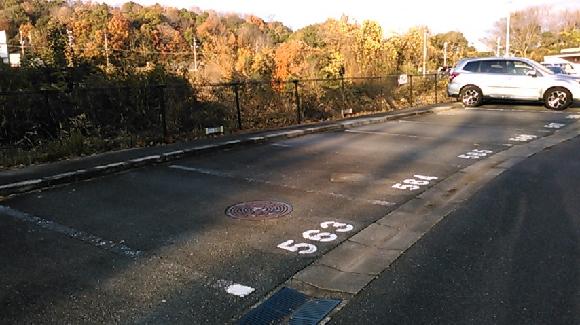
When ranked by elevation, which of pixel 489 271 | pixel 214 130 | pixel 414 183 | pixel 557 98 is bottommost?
pixel 489 271

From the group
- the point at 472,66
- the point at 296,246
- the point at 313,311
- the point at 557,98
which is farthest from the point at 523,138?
the point at 313,311

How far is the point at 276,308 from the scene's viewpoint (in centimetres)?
341

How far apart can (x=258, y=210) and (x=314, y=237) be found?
1106mm

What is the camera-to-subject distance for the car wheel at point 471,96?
18281 mm

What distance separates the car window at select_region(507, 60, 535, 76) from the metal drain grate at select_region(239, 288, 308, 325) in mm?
16758

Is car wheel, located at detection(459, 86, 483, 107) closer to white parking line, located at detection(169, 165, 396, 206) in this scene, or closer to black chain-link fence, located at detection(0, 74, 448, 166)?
black chain-link fence, located at detection(0, 74, 448, 166)

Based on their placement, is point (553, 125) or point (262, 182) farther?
point (553, 125)

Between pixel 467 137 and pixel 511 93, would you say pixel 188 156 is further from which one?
pixel 511 93

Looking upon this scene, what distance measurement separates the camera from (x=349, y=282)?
151 inches

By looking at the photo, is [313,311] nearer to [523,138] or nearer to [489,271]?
[489,271]

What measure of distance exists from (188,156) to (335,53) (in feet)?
60.8

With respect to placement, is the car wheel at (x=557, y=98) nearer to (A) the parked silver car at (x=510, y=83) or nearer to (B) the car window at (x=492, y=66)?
(A) the parked silver car at (x=510, y=83)

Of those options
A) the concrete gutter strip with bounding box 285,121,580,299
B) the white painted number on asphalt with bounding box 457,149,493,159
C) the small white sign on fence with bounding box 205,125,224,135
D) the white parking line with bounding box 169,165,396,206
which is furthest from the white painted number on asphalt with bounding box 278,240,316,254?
the small white sign on fence with bounding box 205,125,224,135

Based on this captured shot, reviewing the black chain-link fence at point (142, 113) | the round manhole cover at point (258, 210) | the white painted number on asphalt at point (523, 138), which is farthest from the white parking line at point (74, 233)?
the white painted number on asphalt at point (523, 138)
